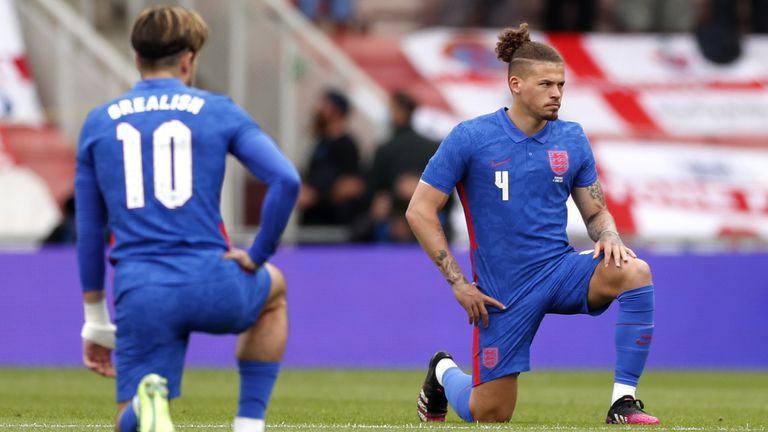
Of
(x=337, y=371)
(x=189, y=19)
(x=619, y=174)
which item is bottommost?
(x=337, y=371)

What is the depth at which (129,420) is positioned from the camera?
6105 mm

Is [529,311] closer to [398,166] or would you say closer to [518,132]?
[518,132]

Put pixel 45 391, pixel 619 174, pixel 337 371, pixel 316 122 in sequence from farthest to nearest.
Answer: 1. pixel 619 174
2. pixel 316 122
3. pixel 337 371
4. pixel 45 391

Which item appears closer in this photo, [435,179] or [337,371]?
[435,179]

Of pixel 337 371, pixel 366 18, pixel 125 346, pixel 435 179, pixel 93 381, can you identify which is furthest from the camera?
pixel 366 18

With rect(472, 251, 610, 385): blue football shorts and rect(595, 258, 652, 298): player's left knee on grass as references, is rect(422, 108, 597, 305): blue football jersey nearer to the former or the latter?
rect(472, 251, 610, 385): blue football shorts

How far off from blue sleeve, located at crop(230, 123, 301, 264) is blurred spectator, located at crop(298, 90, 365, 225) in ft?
34.1

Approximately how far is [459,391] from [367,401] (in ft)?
8.21

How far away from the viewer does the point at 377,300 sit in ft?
53.0

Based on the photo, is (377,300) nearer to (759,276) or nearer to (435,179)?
(759,276)

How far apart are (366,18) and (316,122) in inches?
156

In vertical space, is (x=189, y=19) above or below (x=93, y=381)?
above

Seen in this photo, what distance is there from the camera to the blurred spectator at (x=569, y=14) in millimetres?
20031

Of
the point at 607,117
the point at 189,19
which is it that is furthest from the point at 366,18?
the point at 189,19
